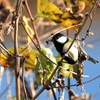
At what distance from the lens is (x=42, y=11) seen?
1.07 m

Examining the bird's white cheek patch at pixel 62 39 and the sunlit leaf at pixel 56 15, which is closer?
the sunlit leaf at pixel 56 15

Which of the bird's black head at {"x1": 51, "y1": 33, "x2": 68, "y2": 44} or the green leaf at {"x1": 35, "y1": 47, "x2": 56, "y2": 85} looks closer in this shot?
the green leaf at {"x1": 35, "y1": 47, "x2": 56, "y2": 85}

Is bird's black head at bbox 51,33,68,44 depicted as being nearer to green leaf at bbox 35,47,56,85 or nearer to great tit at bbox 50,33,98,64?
great tit at bbox 50,33,98,64

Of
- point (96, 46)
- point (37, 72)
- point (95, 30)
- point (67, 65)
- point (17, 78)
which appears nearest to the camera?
point (17, 78)

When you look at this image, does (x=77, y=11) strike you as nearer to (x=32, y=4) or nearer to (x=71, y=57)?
(x=71, y=57)

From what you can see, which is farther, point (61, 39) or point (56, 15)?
point (61, 39)

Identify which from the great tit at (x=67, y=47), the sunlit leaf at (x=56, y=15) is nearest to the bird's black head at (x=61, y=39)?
the great tit at (x=67, y=47)

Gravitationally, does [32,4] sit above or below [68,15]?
above

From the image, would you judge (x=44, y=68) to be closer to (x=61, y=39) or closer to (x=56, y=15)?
(x=56, y=15)

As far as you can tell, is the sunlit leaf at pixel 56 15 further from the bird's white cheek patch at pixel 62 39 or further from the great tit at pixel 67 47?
the bird's white cheek patch at pixel 62 39

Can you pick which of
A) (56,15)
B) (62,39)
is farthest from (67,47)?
(56,15)

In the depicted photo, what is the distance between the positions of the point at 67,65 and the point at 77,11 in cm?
15

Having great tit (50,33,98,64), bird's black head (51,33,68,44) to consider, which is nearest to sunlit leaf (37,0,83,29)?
great tit (50,33,98,64)

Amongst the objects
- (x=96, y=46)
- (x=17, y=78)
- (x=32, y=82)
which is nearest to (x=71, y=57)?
(x=17, y=78)
